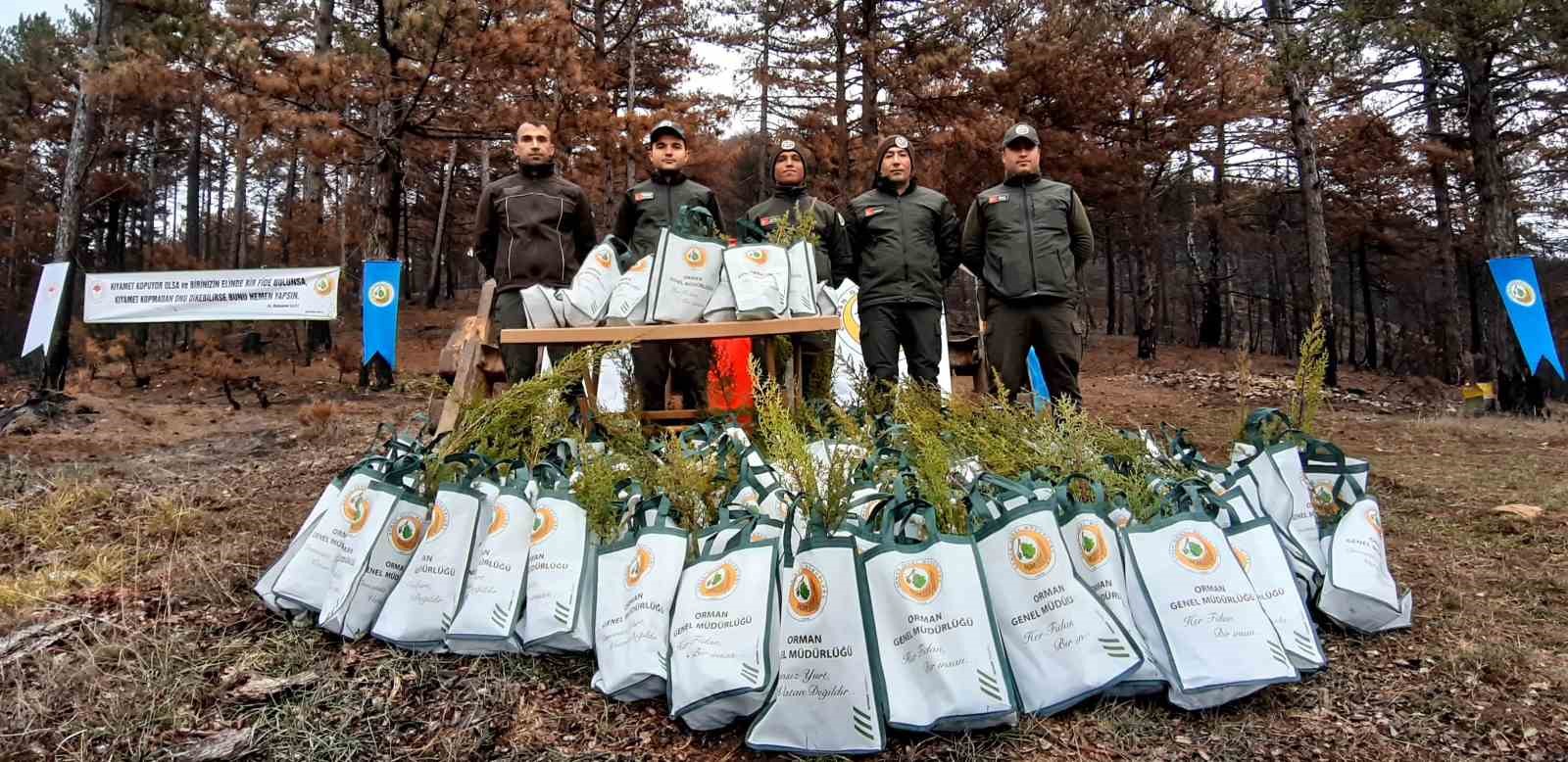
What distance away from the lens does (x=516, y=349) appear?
400 cm

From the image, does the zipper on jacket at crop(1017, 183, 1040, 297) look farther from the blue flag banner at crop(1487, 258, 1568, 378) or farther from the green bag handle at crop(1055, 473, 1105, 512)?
the blue flag banner at crop(1487, 258, 1568, 378)

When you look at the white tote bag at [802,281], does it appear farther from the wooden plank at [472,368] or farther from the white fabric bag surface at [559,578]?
the white fabric bag surface at [559,578]

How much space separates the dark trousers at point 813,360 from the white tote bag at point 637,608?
70.5 inches

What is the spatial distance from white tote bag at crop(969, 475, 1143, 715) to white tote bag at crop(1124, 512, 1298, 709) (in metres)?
0.12

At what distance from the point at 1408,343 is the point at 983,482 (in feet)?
105


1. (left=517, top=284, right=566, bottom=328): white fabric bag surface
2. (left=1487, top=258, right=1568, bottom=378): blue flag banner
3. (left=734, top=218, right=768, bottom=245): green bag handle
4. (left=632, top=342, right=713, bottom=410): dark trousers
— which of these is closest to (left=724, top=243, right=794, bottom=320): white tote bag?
(left=734, top=218, right=768, bottom=245): green bag handle

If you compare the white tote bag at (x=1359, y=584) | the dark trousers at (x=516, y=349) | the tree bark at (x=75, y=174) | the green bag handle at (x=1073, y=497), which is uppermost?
the tree bark at (x=75, y=174)

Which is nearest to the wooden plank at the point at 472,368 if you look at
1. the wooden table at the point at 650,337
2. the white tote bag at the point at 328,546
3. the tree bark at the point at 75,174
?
the wooden table at the point at 650,337

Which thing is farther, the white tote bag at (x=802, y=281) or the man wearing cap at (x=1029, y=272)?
the man wearing cap at (x=1029, y=272)

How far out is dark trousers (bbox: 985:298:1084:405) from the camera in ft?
12.9

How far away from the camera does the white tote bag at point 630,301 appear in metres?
3.13

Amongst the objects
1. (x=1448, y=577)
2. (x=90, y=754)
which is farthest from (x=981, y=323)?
(x=90, y=754)

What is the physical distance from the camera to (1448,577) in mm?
2504

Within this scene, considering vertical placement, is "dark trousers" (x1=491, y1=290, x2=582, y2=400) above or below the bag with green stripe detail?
above
